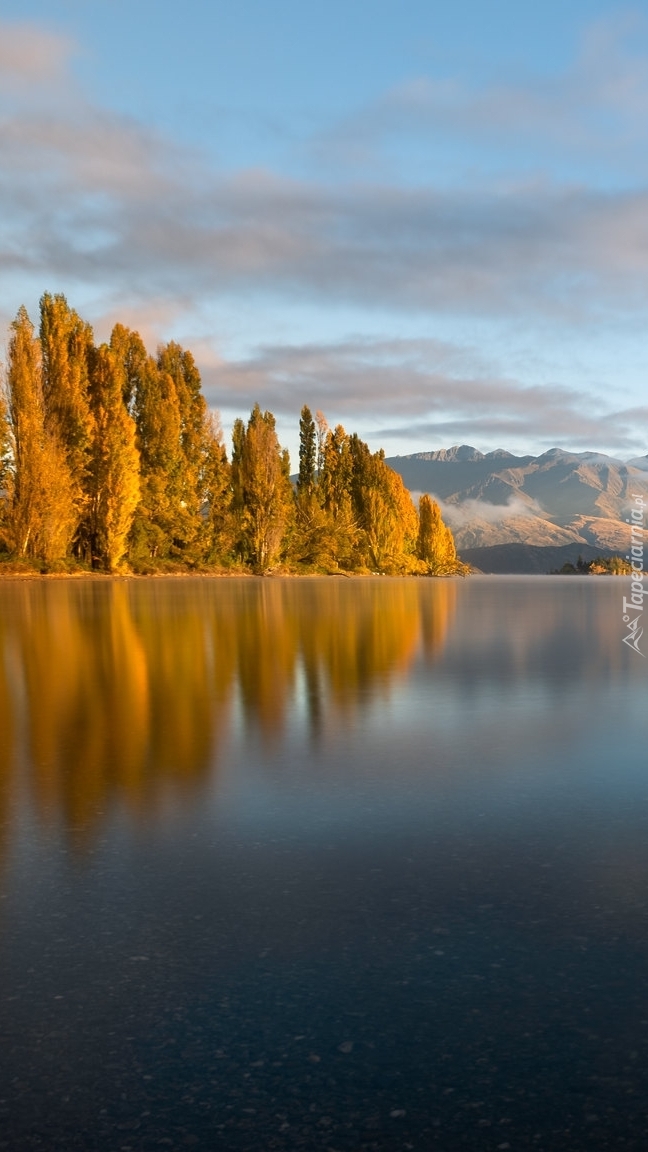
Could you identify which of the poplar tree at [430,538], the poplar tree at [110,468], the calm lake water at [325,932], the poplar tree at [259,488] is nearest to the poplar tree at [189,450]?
the poplar tree at [259,488]

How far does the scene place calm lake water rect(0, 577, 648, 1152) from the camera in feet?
6.50

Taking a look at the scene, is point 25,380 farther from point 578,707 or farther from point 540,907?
point 540,907

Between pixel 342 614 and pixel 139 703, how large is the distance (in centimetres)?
1391

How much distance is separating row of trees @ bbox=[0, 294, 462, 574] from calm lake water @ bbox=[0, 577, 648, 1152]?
37.3m

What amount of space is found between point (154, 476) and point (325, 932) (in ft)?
163

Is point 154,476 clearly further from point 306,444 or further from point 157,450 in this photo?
point 306,444

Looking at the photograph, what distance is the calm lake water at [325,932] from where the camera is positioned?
78.0 inches

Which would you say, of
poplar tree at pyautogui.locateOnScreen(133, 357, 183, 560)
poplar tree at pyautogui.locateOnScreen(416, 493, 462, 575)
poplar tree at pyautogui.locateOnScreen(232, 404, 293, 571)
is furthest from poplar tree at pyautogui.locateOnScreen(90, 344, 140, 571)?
poplar tree at pyautogui.locateOnScreen(416, 493, 462, 575)

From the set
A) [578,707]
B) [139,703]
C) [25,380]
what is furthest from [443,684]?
[25,380]

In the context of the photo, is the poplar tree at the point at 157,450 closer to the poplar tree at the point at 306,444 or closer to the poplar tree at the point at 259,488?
the poplar tree at the point at 259,488

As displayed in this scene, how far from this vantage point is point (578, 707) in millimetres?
7664

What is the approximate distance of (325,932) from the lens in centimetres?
289

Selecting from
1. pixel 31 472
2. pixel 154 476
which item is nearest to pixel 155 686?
pixel 31 472

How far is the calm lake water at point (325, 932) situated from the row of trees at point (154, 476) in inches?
1468
